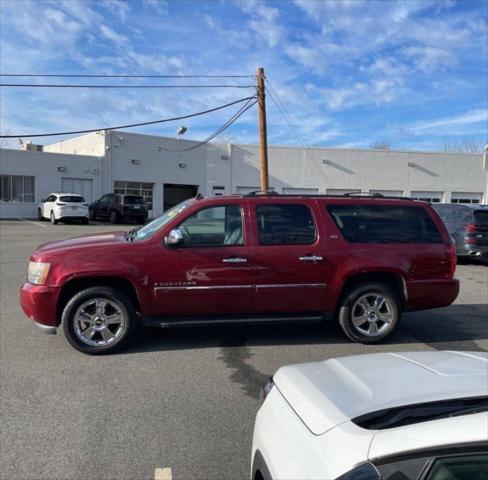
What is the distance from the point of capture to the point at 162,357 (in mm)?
5625

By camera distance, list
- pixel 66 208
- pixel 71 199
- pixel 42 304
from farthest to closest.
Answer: pixel 71 199
pixel 66 208
pixel 42 304

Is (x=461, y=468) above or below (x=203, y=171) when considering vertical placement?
below

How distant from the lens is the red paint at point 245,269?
5.61 metres

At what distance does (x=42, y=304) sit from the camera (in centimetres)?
555

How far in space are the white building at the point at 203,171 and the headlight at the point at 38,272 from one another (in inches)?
1075

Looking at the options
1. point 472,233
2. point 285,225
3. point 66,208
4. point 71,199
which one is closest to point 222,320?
point 285,225

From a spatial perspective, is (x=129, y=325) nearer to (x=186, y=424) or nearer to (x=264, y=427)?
(x=186, y=424)

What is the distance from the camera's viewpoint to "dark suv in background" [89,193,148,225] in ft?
92.5

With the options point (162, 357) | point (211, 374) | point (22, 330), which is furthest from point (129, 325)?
point (22, 330)

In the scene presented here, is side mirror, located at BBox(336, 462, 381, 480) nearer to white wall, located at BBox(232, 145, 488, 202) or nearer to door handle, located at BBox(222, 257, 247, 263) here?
door handle, located at BBox(222, 257, 247, 263)

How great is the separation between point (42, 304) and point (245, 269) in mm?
2278

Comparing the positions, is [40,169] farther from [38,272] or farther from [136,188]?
[38,272]

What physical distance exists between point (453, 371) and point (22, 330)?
19.1 ft

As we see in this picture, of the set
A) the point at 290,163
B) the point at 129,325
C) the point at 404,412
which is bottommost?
the point at 129,325
